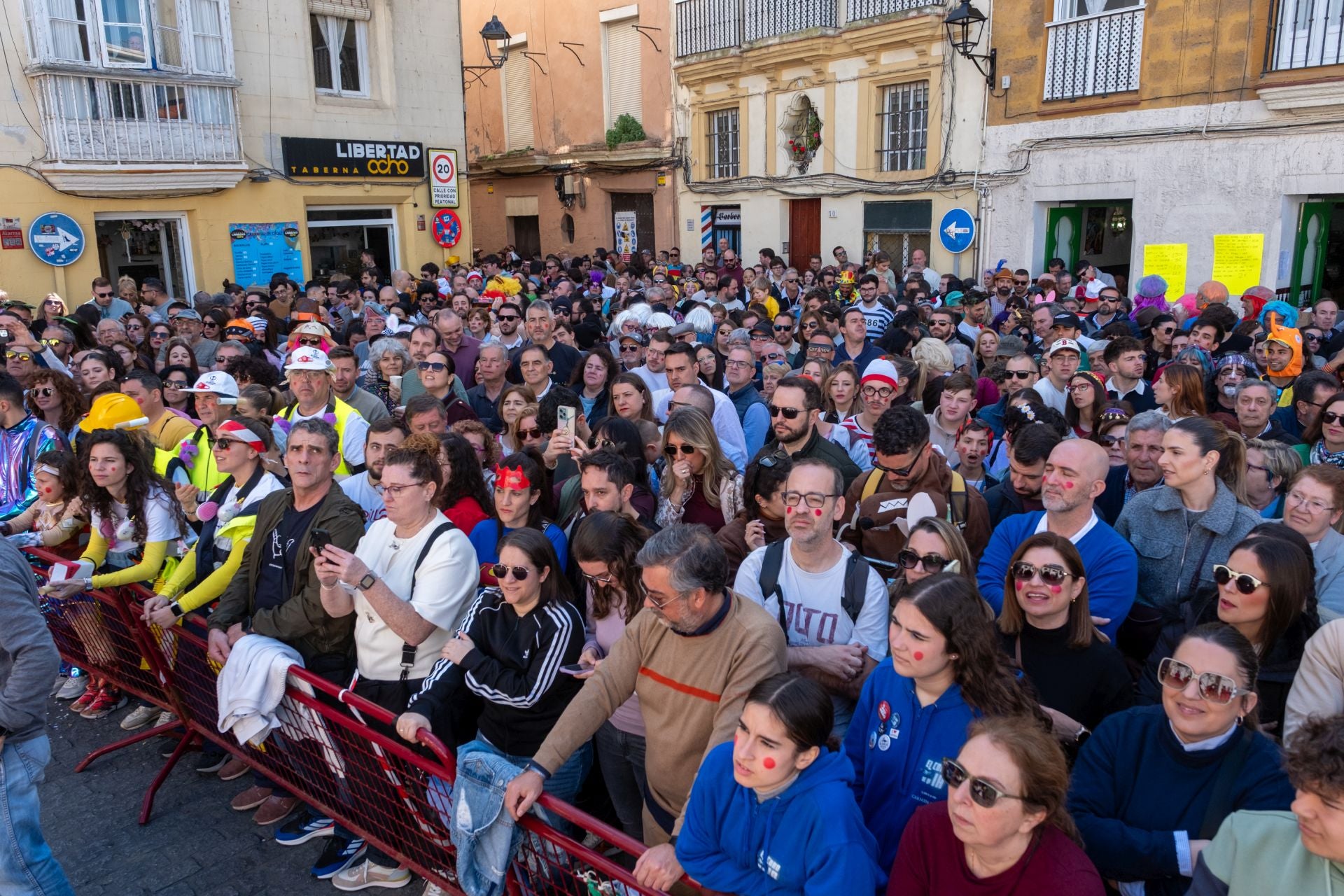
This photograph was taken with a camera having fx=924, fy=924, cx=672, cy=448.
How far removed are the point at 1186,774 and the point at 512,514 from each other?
2.84 meters

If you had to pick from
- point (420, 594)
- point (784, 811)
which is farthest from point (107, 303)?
point (784, 811)

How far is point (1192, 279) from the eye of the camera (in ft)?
44.7

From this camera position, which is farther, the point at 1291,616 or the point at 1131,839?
the point at 1291,616

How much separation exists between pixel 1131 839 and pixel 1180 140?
13.5m

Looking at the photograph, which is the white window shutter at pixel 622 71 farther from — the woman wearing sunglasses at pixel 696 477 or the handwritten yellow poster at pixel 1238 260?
the woman wearing sunglasses at pixel 696 477

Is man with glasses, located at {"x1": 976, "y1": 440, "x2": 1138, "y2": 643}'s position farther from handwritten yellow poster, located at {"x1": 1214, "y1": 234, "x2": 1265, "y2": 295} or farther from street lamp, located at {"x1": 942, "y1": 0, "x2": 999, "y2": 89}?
street lamp, located at {"x1": 942, "y1": 0, "x2": 999, "y2": 89}

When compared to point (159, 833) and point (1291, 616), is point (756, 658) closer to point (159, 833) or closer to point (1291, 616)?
point (1291, 616)

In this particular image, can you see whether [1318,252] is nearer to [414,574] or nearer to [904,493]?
[904,493]

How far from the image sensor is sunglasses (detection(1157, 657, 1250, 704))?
8.00ft

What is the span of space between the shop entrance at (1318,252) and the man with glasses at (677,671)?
1305 cm

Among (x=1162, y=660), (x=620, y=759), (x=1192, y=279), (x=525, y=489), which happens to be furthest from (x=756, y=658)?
(x=1192, y=279)

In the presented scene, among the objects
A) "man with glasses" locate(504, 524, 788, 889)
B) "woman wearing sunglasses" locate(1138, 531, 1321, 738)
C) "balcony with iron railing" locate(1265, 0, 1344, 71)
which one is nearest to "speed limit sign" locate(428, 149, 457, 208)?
"balcony with iron railing" locate(1265, 0, 1344, 71)

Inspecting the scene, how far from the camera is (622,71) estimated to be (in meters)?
22.7

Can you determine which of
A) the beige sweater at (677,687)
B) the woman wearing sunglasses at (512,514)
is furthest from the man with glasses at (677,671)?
the woman wearing sunglasses at (512,514)
